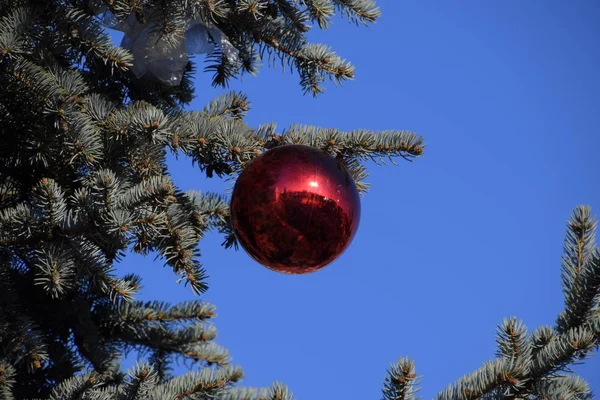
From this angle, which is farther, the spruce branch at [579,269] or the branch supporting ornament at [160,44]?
the branch supporting ornament at [160,44]

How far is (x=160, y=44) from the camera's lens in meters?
Answer: 2.34

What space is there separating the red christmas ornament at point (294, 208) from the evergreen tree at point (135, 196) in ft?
0.58

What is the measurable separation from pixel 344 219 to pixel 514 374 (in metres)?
0.45

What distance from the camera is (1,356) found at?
202cm

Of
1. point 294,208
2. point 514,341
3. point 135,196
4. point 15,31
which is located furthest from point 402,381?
point 15,31

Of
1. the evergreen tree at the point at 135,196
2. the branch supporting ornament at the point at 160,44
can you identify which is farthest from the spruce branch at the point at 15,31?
the branch supporting ornament at the point at 160,44

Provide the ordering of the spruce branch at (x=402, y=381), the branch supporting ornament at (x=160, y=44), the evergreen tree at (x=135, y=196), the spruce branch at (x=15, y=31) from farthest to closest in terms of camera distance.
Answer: the branch supporting ornament at (x=160, y=44) → the spruce branch at (x=15, y=31) → the evergreen tree at (x=135, y=196) → the spruce branch at (x=402, y=381)

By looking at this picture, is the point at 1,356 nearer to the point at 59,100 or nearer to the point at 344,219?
the point at 59,100

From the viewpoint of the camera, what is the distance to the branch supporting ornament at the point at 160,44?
2316 mm

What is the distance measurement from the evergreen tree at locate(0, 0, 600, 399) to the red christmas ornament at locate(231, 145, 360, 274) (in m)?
0.18

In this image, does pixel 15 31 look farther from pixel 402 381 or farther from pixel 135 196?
pixel 402 381

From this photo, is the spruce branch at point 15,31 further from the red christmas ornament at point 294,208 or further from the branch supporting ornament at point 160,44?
the red christmas ornament at point 294,208

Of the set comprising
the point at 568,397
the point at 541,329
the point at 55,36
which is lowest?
the point at 568,397

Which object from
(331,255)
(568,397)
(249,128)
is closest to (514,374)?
(568,397)
